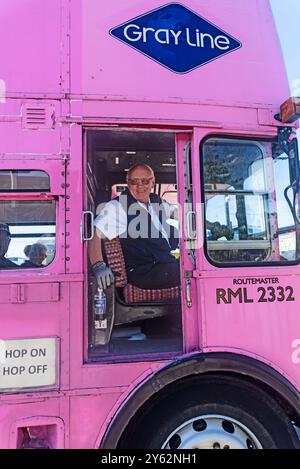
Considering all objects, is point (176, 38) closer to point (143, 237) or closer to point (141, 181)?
point (141, 181)

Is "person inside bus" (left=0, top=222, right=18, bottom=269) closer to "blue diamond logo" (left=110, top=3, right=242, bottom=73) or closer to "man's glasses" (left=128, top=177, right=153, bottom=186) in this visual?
"man's glasses" (left=128, top=177, right=153, bottom=186)

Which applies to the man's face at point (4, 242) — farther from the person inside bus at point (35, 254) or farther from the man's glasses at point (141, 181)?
the man's glasses at point (141, 181)

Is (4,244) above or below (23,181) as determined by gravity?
below

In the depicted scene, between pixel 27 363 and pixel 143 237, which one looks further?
pixel 143 237

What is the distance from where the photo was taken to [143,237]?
2955 millimetres

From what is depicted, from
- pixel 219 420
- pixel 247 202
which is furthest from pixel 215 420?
pixel 247 202

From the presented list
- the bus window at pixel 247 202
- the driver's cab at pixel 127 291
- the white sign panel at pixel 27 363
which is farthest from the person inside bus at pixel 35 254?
the bus window at pixel 247 202

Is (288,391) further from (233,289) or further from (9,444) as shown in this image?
(9,444)

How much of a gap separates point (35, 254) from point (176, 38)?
1.55 m

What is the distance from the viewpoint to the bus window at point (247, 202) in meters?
2.25

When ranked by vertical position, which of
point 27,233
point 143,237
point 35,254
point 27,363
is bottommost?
point 27,363

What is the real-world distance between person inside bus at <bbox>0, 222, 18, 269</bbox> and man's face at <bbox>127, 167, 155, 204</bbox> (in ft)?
3.53

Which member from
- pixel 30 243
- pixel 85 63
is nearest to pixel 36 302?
pixel 30 243

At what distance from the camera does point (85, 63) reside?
7.09 feet
